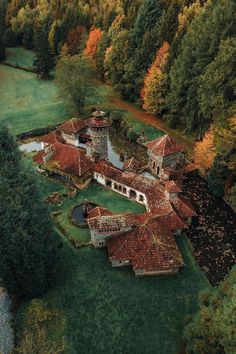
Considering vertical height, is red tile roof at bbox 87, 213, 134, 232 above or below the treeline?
below

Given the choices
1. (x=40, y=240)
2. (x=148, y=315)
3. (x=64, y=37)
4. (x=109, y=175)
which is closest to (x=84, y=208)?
(x=109, y=175)

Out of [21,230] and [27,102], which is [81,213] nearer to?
[21,230]

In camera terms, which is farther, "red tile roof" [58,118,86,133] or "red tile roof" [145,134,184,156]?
"red tile roof" [58,118,86,133]

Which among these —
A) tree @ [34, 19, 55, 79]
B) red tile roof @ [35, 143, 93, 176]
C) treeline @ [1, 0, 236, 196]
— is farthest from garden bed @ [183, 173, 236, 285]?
tree @ [34, 19, 55, 79]

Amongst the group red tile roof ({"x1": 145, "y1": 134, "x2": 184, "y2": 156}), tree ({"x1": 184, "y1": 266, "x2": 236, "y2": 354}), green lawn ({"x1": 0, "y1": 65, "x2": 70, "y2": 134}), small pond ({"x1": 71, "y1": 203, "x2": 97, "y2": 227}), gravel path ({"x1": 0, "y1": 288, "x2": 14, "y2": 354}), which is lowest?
green lawn ({"x1": 0, "y1": 65, "x2": 70, "y2": 134})

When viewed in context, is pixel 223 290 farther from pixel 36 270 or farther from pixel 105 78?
pixel 105 78

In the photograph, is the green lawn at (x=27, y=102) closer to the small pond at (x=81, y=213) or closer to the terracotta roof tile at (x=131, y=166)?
the terracotta roof tile at (x=131, y=166)

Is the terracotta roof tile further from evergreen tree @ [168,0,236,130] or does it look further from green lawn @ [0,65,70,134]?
green lawn @ [0,65,70,134]
